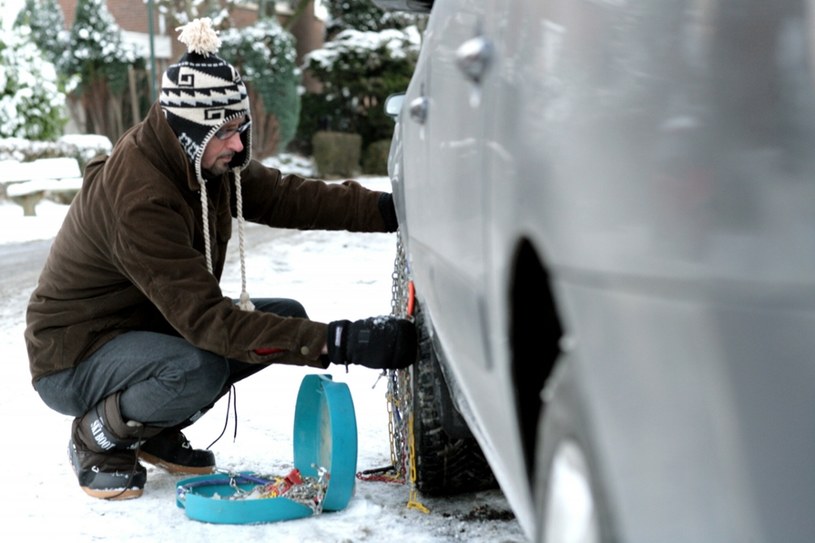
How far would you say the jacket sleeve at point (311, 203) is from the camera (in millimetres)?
3686

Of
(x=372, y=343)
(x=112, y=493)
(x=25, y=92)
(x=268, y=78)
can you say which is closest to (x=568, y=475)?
(x=372, y=343)

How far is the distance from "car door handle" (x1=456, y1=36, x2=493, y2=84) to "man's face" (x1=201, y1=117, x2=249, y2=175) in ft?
5.05

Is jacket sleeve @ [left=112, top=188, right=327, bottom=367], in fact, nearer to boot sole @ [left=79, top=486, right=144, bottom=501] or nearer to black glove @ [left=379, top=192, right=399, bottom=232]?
boot sole @ [left=79, top=486, right=144, bottom=501]

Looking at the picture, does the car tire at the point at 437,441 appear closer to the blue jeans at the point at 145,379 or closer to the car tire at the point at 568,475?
the blue jeans at the point at 145,379

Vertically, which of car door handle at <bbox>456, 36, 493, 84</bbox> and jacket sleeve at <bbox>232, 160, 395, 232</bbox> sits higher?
car door handle at <bbox>456, 36, 493, 84</bbox>

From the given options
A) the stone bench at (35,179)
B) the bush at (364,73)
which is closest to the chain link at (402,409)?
the stone bench at (35,179)

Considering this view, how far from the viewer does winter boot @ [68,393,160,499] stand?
326 cm

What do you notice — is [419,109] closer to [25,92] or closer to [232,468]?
[232,468]

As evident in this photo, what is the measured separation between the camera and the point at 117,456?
3.31 m

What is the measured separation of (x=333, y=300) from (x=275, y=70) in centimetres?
1429

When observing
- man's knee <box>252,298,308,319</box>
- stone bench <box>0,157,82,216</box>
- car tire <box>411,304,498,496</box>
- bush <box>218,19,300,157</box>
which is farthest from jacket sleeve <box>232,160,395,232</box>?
bush <box>218,19,300,157</box>

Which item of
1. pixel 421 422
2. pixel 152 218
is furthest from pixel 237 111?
pixel 421 422

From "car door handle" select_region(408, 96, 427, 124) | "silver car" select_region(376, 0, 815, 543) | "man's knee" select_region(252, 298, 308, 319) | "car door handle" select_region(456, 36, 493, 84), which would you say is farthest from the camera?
"man's knee" select_region(252, 298, 308, 319)

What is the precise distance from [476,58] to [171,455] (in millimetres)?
2202
